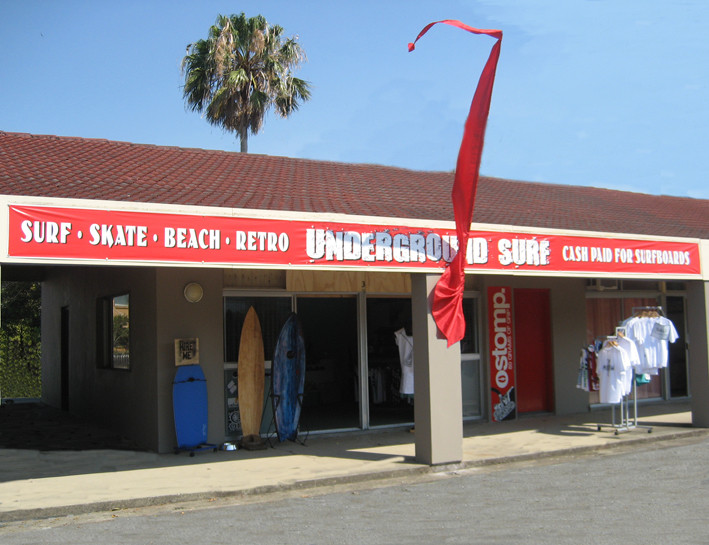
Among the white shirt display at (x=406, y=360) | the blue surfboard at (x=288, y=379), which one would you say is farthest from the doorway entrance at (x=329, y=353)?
the blue surfboard at (x=288, y=379)

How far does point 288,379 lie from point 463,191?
4.05 metres

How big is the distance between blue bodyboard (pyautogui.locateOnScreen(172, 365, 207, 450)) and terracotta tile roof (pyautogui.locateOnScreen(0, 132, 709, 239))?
2.56 meters

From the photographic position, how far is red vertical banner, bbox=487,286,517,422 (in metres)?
13.3

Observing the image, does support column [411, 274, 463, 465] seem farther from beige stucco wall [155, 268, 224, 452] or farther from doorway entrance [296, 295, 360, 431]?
doorway entrance [296, 295, 360, 431]

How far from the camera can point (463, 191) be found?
31.0 feet

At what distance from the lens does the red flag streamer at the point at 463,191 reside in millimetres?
9312

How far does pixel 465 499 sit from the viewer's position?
25.5 feet

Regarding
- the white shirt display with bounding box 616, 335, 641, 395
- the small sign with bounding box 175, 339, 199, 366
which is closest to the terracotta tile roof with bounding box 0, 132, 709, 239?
the white shirt display with bounding box 616, 335, 641, 395

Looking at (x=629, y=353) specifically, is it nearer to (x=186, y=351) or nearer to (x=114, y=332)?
(x=186, y=351)

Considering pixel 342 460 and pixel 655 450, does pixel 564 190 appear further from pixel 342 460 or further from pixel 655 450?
pixel 342 460

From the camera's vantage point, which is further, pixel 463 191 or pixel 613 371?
pixel 613 371

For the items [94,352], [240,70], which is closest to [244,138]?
[240,70]

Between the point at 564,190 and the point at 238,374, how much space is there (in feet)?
34.3

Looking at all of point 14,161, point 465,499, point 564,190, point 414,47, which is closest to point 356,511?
point 465,499
